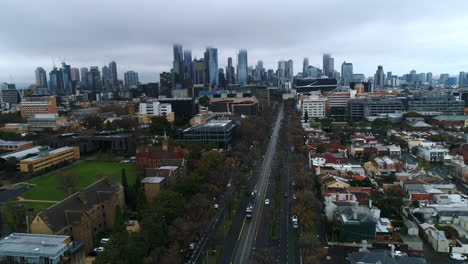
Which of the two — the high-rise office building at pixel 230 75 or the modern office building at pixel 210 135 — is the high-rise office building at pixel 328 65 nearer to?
the high-rise office building at pixel 230 75

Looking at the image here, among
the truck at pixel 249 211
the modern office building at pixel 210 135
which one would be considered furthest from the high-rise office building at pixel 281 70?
the truck at pixel 249 211

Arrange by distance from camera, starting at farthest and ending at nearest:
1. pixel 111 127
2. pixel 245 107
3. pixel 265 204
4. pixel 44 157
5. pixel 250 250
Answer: pixel 245 107, pixel 111 127, pixel 44 157, pixel 265 204, pixel 250 250

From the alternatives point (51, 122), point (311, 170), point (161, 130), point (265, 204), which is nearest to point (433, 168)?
point (311, 170)

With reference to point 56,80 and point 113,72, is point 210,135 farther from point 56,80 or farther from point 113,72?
point 113,72

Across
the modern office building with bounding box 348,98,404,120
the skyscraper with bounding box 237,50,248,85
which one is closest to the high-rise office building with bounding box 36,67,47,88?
the skyscraper with bounding box 237,50,248,85

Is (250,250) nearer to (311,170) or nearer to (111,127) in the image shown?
(311,170)

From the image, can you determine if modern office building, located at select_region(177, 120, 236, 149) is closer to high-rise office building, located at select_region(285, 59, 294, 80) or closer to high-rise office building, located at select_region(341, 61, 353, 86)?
high-rise office building, located at select_region(341, 61, 353, 86)
